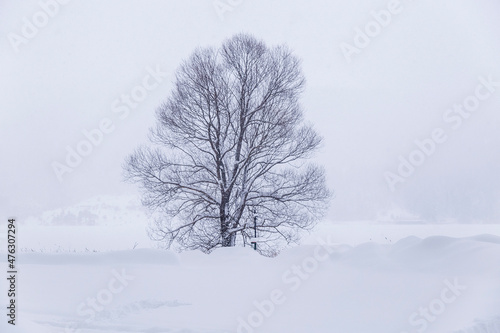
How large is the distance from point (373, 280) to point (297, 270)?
4.58ft

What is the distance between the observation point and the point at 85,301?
7.21m

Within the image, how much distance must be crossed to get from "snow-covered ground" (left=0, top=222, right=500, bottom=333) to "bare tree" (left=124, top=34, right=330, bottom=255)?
5801mm

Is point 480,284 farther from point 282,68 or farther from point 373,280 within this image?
point 282,68

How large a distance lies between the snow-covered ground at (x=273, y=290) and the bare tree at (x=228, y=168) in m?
5.80

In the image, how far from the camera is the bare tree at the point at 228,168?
16.6m

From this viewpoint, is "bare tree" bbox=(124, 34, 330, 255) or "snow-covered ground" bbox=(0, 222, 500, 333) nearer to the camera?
"snow-covered ground" bbox=(0, 222, 500, 333)

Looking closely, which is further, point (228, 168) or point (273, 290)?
point (228, 168)

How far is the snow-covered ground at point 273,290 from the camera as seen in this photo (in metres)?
6.16

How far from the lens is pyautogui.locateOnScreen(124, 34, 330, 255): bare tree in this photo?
1661 cm

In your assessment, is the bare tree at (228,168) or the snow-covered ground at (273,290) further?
the bare tree at (228,168)

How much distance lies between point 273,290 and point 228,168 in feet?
30.7

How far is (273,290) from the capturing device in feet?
25.3

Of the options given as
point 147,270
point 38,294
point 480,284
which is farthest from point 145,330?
point 480,284

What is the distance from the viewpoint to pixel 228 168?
1683 centimetres
